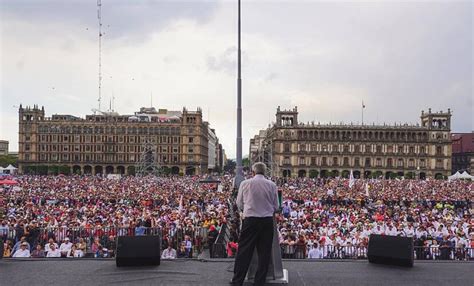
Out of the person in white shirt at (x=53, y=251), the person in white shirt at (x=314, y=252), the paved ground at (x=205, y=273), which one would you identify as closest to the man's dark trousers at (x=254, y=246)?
the paved ground at (x=205, y=273)

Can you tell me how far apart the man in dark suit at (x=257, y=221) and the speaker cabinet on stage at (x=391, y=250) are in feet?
9.59

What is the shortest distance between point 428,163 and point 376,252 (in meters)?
121

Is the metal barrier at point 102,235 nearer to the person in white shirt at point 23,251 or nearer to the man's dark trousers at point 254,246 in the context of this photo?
the person in white shirt at point 23,251

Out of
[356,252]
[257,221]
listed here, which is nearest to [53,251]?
[356,252]

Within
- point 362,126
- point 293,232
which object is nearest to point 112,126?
point 362,126

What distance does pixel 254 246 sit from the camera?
7.50m

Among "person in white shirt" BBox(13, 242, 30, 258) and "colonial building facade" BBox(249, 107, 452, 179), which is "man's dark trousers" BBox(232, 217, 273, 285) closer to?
"person in white shirt" BBox(13, 242, 30, 258)

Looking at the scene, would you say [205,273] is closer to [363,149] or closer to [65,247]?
[65,247]

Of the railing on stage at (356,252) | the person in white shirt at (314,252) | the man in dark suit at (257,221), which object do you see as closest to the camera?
the man in dark suit at (257,221)

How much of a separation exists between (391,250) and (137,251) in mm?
4566

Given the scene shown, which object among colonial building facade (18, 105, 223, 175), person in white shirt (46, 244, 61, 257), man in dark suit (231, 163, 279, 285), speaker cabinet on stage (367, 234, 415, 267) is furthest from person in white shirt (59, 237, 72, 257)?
colonial building facade (18, 105, 223, 175)

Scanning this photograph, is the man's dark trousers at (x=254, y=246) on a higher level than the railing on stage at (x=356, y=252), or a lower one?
higher

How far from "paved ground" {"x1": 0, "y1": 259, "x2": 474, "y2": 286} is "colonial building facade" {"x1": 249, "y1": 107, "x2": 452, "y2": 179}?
113m

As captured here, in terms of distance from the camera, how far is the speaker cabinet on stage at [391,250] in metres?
9.24
